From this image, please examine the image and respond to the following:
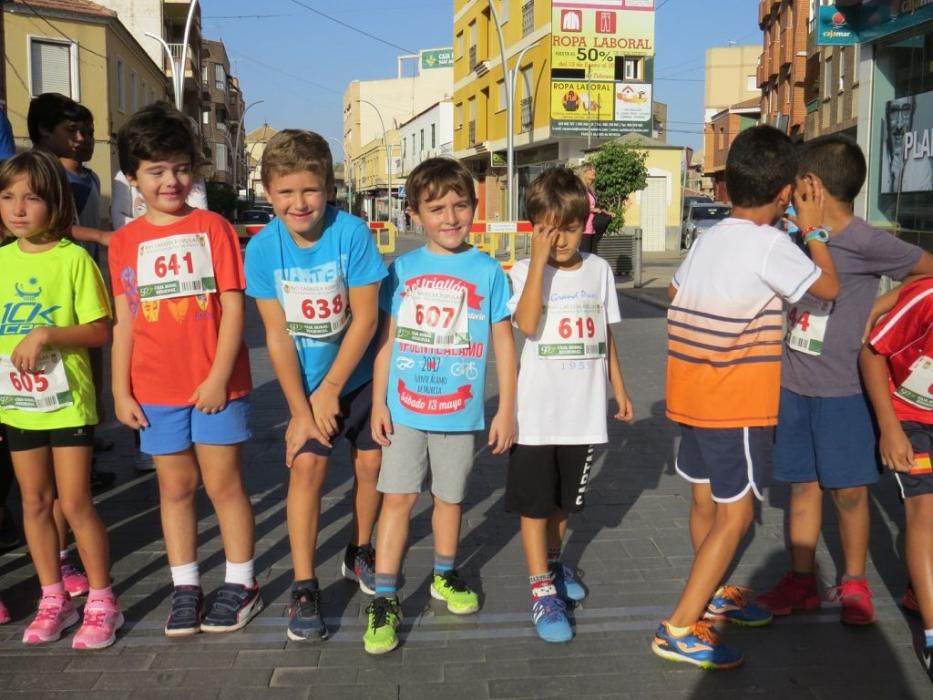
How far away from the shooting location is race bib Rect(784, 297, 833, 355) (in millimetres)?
3473

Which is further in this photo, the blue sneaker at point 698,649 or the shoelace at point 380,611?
the shoelace at point 380,611

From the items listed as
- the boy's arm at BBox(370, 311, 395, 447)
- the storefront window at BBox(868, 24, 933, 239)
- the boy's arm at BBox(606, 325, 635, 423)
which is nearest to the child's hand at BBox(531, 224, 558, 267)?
the boy's arm at BBox(606, 325, 635, 423)

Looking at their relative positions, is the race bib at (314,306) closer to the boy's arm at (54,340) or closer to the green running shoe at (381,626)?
the boy's arm at (54,340)

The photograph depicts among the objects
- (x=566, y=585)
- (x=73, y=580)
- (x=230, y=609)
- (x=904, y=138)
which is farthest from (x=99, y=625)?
(x=904, y=138)

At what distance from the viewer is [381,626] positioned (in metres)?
3.37

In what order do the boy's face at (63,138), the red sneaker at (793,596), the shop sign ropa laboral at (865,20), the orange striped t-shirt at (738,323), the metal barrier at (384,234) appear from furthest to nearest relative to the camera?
the metal barrier at (384,234) → the shop sign ropa laboral at (865,20) → the boy's face at (63,138) → the red sneaker at (793,596) → the orange striped t-shirt at (738,323)

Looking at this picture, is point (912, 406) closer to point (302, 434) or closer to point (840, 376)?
point (840, 376)

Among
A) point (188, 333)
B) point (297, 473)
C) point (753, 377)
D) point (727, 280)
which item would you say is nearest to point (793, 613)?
point (753, 377)

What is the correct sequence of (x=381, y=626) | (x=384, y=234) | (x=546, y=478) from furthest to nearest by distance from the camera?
1. (x=384, y=234)
2. (x=546, y=478)
3. (x=381, y=626)

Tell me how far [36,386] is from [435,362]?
143cm

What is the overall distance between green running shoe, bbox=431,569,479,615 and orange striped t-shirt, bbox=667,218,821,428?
1.12 metres

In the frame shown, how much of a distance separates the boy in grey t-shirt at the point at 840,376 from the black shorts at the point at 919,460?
0.54 ft

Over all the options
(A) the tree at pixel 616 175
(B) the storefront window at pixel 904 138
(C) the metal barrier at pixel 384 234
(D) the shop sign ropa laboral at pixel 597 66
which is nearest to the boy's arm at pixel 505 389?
(C) the metal barrier at pixel 384 234

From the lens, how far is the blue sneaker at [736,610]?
358cm
